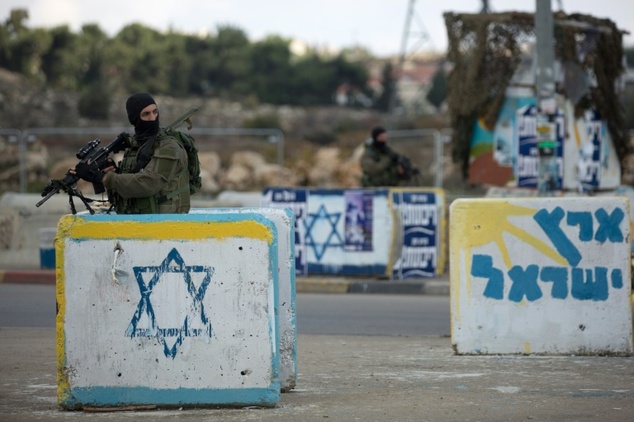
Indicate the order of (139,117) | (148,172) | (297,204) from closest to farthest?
(148,172) → (139,117) → (297,204)

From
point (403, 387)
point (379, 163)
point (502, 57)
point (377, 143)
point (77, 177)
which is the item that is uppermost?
point (502, 57)

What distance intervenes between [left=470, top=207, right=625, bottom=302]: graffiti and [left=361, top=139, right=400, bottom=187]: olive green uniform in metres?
8.61

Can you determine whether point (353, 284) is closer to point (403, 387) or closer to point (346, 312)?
point (346, 312)

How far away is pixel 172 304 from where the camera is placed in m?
6.50

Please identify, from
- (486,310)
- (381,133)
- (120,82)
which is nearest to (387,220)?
(381,133)

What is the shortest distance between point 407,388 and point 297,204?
29.6 feet

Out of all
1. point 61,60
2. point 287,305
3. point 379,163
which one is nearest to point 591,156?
point 379,163

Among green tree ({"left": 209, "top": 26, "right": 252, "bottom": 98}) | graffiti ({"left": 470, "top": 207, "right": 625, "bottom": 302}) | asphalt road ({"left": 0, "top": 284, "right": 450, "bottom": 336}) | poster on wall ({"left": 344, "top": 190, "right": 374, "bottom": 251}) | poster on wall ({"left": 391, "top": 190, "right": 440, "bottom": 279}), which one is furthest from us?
green tree ({"left": 209, "top": 26, "right": 252, "bottom": 98})

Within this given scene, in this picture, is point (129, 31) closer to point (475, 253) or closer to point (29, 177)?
point (29, 177)

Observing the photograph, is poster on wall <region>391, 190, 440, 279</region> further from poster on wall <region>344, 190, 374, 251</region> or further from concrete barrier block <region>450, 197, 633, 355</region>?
concrete barrier block <region>450, 197, 633, 355</region>

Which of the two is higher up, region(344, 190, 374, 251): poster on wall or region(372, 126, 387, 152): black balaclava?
region(372, 126, 387, 152): black balaclava

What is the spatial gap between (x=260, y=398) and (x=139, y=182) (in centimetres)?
137

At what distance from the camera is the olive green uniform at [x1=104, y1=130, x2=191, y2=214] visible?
6.70 m

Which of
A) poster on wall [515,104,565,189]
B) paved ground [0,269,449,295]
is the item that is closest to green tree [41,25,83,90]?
poster on wall [515,104,565,189]
